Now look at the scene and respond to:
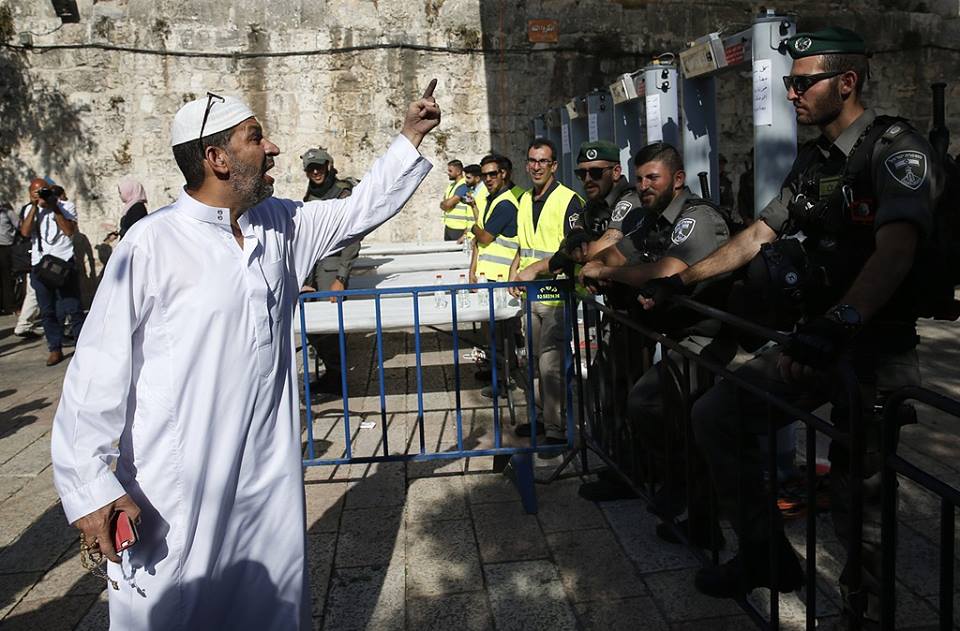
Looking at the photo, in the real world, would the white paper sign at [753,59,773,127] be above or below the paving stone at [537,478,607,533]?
above

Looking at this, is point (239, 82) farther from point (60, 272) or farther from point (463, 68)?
point (60, 272)

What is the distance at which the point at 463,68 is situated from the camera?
12.8m

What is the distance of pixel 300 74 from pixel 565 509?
9635 millimetres

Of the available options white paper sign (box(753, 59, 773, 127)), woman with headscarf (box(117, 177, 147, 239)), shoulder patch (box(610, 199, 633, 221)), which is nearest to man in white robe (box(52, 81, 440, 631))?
shoulder patch (box(610, 199, 633, 221))

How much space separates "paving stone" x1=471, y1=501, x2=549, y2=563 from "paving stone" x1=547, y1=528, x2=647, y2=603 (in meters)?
0.08

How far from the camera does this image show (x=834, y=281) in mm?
2797

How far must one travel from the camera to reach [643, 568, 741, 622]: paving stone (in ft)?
10.8

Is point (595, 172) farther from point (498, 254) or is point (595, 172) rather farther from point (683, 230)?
point (683, 230)

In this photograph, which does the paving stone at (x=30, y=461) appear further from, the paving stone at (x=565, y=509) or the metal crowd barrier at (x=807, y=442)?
the metal crowd barrier at (x=807, y=442)

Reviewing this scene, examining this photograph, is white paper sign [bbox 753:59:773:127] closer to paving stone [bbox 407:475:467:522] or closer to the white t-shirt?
paving stone [bbox 407:475:467:522]

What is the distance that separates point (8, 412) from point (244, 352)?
18.1 ft

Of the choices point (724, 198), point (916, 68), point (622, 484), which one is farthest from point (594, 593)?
point (916, 68)

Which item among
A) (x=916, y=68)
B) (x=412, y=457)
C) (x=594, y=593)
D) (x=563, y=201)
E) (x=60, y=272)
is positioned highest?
(x=916, y=68)

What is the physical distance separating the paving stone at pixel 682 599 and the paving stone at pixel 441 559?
723mm
